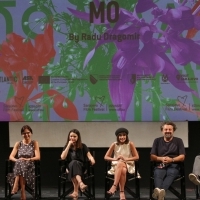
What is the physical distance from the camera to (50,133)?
7.14 metres

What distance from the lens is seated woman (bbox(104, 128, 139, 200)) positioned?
6348 millimetres

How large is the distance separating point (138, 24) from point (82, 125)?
1422 millimetres

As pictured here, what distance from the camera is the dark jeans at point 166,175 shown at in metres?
6.24

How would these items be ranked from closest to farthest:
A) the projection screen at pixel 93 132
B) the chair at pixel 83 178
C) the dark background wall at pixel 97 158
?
the chair at pixel 83 178 < the projection screen at pixel 93 132 < the dark background wall at pixel 97 158

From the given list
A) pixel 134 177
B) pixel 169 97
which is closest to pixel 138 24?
pixel 169 97

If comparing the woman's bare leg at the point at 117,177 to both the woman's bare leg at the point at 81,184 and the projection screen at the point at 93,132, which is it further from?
Answer: the projection screen at the point at 93,132

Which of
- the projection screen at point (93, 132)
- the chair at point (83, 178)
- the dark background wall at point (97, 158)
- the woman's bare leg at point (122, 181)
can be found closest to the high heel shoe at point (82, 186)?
the chair at point (83, 178)

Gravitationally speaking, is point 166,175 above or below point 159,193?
above

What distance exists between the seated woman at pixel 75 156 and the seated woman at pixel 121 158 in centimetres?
26

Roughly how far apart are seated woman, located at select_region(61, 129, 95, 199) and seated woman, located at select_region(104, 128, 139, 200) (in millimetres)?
259

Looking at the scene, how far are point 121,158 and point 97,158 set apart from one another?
92 cm

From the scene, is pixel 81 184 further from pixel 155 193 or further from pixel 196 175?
pixel 196 175

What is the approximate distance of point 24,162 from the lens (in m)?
6.50

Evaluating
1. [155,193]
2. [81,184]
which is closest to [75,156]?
[81,184]
